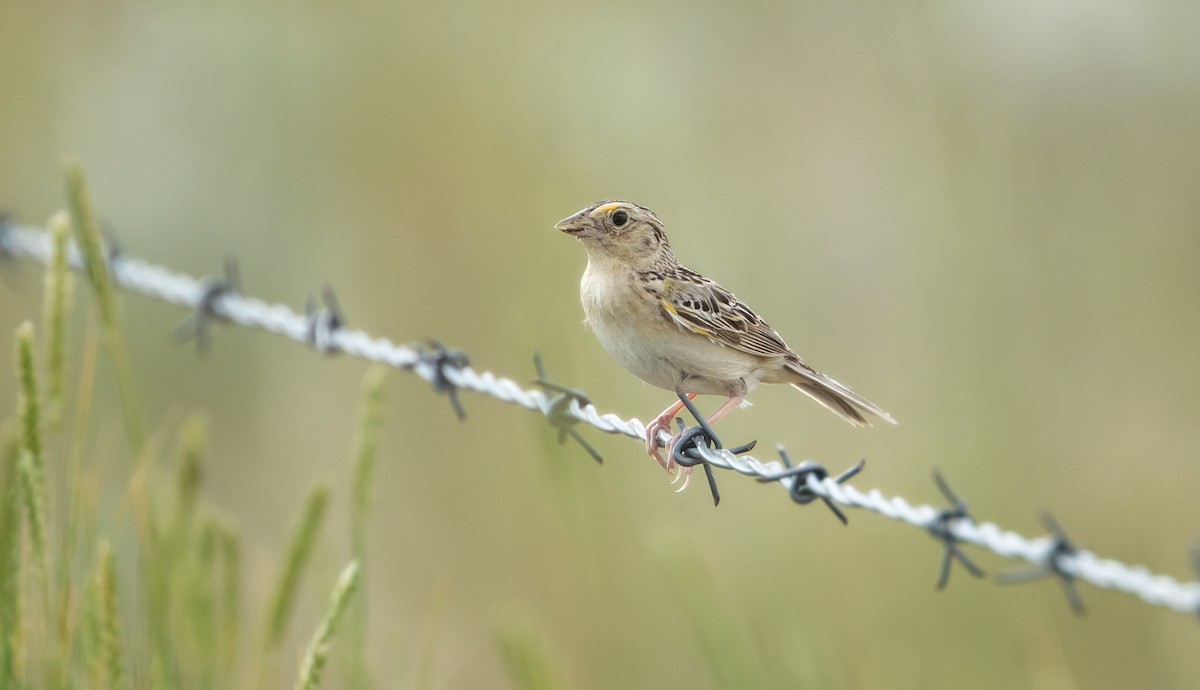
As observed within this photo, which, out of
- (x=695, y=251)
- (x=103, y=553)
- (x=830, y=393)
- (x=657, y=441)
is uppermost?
(x=695, y=251)

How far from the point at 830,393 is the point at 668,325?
737 mm

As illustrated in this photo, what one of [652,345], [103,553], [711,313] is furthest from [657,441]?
[103,553]

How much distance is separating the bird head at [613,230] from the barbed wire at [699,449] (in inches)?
26.0

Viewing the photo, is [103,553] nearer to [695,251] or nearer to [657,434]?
[657,434]

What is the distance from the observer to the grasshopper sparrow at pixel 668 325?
3807 millimetres

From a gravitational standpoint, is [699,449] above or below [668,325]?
below

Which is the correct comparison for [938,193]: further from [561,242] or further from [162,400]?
[162,400]

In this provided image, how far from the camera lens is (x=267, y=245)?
7.97 meters

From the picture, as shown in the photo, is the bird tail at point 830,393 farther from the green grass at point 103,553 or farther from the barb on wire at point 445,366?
the green grass at point 103,553

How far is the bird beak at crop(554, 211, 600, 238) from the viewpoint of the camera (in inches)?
161

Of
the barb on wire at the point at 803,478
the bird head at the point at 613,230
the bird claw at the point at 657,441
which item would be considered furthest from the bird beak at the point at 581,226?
the barb on wire at the point at 803,478

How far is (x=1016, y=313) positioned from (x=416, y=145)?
152 inches

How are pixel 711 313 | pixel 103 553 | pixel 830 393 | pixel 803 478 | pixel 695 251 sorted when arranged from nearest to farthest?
pixel 103 553 < pixel 803 478 < pixel 711 313 < pixel 830 393 < pixel 695 251

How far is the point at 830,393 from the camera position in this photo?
4281 mm
